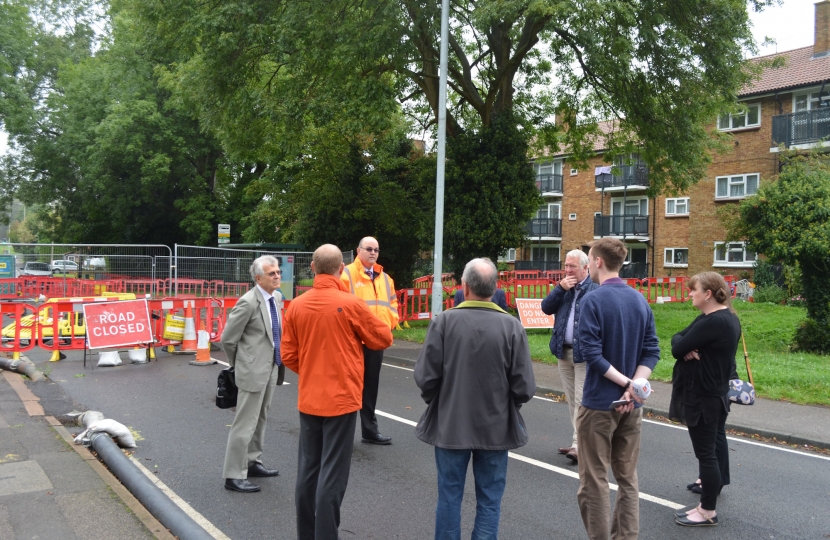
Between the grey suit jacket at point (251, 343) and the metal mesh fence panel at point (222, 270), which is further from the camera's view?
the metal mesh fence panel at point (222, 270)

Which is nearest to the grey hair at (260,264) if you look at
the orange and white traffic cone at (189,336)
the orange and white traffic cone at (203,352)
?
the orange and white traffic cone at (203,352)

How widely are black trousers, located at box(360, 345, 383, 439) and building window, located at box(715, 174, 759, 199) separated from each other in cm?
2892

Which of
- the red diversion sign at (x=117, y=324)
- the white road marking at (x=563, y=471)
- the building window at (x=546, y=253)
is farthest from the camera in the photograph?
the building window at (x=546, y=253)

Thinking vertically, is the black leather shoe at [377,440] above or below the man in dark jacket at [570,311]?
below

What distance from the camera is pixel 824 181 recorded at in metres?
13.2

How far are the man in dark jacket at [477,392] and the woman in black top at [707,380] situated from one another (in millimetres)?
1779

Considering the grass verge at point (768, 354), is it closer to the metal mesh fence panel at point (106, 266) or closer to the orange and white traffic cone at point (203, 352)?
the orange and white traffic cone at point (203, 352)

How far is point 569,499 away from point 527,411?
3501 mm

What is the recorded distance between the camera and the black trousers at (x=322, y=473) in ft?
13.4

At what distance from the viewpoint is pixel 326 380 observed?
4.26 meters

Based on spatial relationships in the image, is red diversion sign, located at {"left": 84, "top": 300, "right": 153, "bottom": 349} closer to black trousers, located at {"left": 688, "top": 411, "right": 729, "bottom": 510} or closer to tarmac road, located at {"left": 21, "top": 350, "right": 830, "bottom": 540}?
tarmac road, located at {"left": 21, "top": 350, "right": 830, "bottom": 540}

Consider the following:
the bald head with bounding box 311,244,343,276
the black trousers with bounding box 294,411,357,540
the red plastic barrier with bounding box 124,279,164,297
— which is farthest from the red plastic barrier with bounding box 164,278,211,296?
the black trousers with bounding box 294,411,357,540

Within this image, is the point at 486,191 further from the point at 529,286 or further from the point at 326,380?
the point at 326,380

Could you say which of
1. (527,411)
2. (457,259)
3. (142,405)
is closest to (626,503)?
(527,411)
